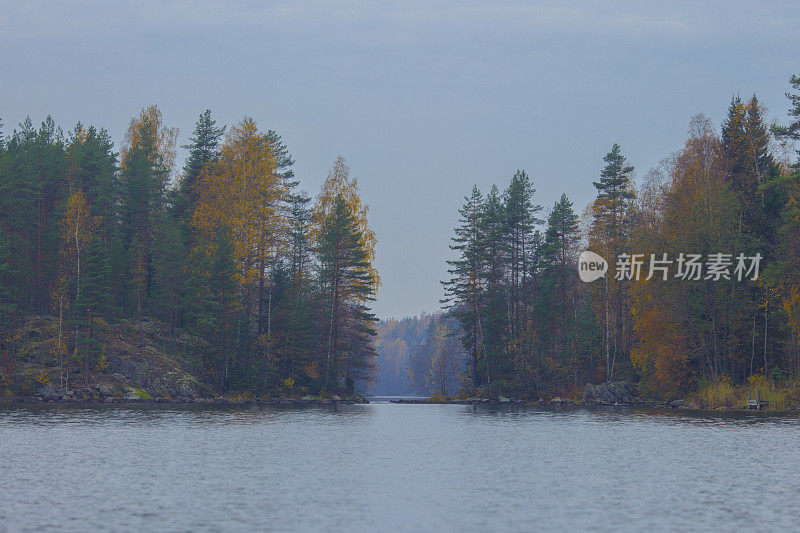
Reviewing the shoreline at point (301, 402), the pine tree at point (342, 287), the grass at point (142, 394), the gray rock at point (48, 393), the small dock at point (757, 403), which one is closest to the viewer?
the small dock at point (757, 403)

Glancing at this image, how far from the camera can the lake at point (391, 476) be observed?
58.2 feet

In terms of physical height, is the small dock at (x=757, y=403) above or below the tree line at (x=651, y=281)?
below

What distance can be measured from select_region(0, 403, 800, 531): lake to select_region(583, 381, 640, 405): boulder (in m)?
29.2

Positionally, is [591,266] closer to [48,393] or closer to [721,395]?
[721,395]

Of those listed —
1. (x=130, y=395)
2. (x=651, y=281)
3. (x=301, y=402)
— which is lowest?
(x=301, y=402)

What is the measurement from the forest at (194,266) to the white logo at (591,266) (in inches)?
849

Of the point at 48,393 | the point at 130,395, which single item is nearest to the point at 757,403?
the point at 130,395

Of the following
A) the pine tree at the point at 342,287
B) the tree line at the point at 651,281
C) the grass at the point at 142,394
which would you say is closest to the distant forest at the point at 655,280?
the tree line at the point at 651,281

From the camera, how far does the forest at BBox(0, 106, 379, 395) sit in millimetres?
68438

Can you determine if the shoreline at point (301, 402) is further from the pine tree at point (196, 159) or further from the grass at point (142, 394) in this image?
the pine tree at point (196, 159)

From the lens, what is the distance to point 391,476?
25.1m

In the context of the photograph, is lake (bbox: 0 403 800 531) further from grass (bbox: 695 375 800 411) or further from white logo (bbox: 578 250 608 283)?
white logo (bbox: 578 250 608 283)

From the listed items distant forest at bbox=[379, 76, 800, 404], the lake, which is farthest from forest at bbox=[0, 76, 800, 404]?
the lake

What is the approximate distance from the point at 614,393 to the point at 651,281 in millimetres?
15769
